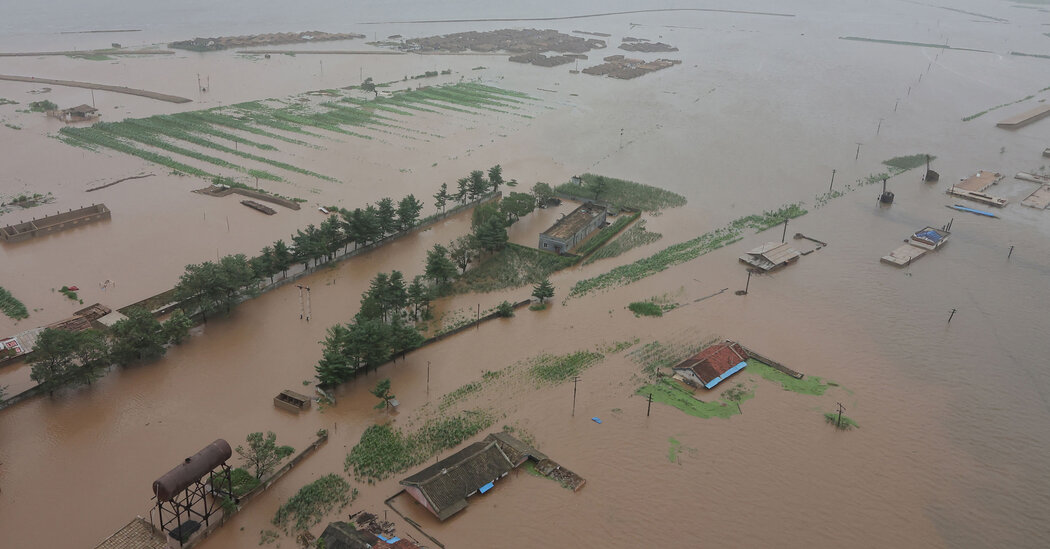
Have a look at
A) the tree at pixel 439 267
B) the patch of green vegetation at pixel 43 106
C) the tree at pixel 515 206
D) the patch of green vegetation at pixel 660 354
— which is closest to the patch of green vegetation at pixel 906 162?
the tree at pixel 515 206

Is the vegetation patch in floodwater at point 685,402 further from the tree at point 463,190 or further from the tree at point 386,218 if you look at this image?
the tree at point 463,190

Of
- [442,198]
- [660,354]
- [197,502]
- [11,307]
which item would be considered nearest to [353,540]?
[197,502]

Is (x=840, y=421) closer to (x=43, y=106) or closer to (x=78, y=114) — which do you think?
(x=78, y=114)

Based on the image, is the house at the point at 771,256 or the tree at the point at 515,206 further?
the tree at the point at 515,206

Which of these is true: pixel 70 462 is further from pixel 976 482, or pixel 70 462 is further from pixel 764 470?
pixel 976 482

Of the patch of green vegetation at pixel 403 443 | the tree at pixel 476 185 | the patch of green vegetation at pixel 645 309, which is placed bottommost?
the patch of green vegetation at pixel 403 443

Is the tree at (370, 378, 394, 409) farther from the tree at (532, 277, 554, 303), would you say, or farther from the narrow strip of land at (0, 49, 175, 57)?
the narrow strip of land at (0, 49, 175, 57)
